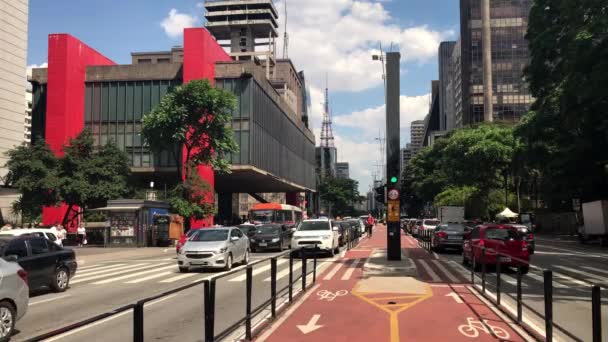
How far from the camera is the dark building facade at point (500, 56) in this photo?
108 m

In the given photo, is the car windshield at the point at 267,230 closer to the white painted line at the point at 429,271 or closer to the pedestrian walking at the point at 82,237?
the white painted line at the point at 429,271

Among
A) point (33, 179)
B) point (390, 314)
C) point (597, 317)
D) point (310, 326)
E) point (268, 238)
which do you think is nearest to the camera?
point (597, 317)

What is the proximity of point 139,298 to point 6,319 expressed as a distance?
4145 millimetres

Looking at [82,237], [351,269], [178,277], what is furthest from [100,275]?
[82,237]

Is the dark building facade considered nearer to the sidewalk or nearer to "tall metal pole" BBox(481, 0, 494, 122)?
"tall metal pole" BBox(481, 0, 494, 122)

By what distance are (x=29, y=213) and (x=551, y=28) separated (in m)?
38.7

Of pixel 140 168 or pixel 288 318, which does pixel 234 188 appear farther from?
pixel 288 318

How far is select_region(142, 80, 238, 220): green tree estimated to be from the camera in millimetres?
44281

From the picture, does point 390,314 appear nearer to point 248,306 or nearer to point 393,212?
point 248,306

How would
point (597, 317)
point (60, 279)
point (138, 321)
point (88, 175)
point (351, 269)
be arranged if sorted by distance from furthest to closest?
point (88, 175) → point (351, 269) → point (60, 279) → point (597, 317) → point (138, 321)

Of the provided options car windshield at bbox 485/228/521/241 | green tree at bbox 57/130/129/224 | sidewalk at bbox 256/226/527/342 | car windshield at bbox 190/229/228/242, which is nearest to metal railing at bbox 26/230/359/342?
sidewalk at bbox 256/226/527/342

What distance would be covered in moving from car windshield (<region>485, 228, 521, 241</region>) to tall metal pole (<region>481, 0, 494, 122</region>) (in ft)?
311

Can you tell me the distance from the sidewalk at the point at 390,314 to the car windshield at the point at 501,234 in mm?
3943

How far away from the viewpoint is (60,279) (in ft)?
47.1
